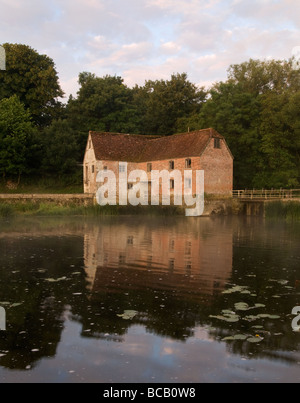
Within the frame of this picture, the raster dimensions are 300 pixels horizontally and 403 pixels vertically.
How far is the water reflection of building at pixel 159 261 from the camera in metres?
11.6

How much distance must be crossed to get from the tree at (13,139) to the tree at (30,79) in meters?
7.59

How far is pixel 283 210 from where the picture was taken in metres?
36.1

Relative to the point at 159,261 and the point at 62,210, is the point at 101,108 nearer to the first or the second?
the point at 62,210

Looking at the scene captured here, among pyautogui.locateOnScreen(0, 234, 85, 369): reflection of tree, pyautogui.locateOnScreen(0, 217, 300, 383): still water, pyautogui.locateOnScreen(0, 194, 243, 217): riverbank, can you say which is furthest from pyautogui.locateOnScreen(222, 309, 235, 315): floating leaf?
pyautogui.locateOnScreen(0, 194, 243, 217): riverbank

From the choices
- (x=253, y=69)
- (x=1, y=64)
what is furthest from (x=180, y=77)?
(x=1, y=64)

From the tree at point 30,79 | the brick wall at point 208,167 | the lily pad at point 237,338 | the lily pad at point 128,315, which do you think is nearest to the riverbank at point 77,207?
the brick wall at point 208,167

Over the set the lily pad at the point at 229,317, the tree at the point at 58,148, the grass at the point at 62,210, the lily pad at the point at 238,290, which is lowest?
the lily pad at the point at 238,290

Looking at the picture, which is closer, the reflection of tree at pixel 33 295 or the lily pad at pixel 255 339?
the reflection of tree at pixel 33 295

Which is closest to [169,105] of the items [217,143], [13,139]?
[217,143]

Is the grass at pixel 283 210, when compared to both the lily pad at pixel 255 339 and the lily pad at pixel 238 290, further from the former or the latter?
the lily pad at pixel 255 339

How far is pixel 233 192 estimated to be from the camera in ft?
167

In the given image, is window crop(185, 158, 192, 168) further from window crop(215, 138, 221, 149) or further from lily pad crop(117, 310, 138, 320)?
lily pad crop(117, 310, 138, 320)

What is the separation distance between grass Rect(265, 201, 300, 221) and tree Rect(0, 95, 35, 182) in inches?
1215

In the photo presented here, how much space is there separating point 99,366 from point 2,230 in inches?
849
